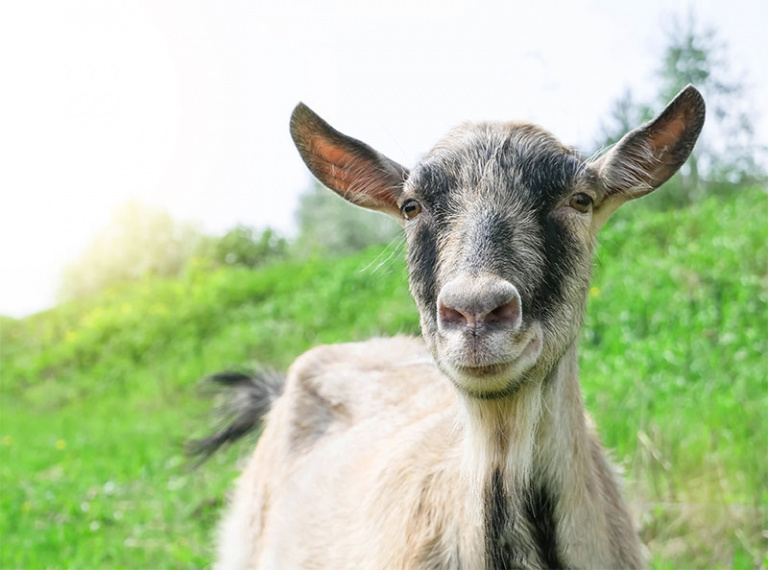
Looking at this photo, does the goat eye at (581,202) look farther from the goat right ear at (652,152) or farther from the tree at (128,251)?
the tree at (128,251)

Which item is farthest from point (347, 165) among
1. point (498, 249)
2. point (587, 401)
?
point (587, 401)

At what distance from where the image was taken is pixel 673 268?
898 centimetres

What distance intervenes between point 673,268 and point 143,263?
870 inches

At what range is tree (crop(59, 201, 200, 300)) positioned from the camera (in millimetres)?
27359

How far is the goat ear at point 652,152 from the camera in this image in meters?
2.79

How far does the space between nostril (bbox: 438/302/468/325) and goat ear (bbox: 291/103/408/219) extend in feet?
3.07

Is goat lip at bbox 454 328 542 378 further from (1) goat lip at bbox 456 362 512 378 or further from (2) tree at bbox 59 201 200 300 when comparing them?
(2) tree at bbox 59 201 200 300

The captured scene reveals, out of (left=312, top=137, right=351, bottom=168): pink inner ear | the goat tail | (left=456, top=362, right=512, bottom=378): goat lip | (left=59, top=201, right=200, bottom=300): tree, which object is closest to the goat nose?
(left=456, top=362, right=512, bottom=378): goat lip

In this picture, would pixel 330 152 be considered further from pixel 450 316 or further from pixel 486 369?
pixel 486 369

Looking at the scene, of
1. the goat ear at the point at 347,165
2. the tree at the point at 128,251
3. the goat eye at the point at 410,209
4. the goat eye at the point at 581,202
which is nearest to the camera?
the goat eye at the point at 581,202

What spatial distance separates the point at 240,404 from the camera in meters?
5.09

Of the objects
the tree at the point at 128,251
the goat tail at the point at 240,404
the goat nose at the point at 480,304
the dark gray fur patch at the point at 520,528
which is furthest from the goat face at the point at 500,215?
the tree at the point at 128,251

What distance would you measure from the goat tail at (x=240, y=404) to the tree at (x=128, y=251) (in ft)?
73.4

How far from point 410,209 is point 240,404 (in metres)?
2.73
